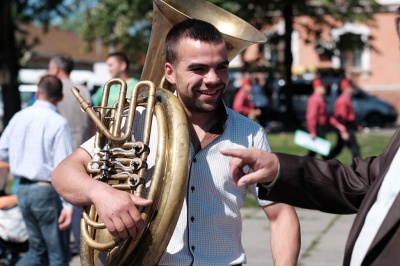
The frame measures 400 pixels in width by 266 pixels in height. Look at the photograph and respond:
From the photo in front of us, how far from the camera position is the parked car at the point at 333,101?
27812mm

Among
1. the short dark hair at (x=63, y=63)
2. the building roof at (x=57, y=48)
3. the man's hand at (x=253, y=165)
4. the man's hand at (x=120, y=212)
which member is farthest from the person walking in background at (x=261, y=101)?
the man's hand at (x=253, y=165)

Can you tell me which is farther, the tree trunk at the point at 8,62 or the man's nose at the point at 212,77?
the tree trunk at the point at 8,62

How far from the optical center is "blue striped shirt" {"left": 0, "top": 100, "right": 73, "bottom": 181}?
5844 millimetres

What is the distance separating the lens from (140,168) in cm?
292

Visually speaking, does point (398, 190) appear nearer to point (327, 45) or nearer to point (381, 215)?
point (381, 215)

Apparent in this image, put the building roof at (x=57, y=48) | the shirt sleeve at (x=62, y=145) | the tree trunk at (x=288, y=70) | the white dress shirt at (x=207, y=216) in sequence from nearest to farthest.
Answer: the white dress shirt at (x=207, y=216) → the shirt sleeve at (x=62, y=145) → the tree trunk at (x=288, y=70) → the building roof at (x=57, y=48)

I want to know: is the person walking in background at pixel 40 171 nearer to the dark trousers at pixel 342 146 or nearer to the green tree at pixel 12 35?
the dark trousers at pixel 342 146

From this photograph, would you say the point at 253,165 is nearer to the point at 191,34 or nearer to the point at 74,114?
the point at 191,34

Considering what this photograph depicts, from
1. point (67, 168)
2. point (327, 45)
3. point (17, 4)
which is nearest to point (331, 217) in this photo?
point (67, 168)

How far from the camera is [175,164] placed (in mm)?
2887

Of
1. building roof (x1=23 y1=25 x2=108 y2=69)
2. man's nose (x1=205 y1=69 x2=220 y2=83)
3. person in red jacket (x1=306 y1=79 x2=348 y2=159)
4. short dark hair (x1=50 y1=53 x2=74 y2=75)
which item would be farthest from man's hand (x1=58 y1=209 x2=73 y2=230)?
building roof (x1=23 y1=25 x2=108 y2=69)

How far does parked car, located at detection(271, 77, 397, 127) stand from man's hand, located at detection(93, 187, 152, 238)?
24.2 m

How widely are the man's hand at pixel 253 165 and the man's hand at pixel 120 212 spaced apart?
1.52 ft

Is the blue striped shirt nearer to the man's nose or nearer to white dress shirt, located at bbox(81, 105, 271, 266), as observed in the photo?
white dress shirt, located at bbox(81, 105, 271, 266)
